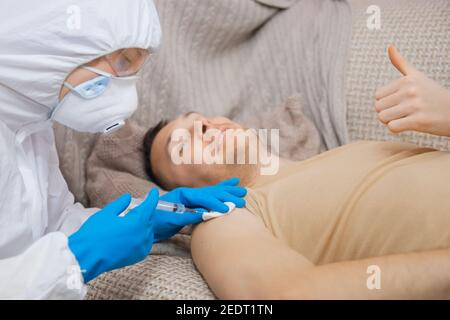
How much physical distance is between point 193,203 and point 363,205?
0.41 metres

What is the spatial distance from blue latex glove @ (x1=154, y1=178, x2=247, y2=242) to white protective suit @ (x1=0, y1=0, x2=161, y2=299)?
0.95 ft

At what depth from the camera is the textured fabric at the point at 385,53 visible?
1669mm

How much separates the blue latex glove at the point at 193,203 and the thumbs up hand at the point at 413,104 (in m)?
0.41

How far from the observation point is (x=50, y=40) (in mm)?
1136

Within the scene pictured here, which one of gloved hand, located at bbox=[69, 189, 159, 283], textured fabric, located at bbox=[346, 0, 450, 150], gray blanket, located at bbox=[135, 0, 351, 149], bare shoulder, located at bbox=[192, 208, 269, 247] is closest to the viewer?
gloved hand, located at bbox=[69, 189, 159, 283]

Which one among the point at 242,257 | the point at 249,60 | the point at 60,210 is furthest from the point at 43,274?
the point at 249,60

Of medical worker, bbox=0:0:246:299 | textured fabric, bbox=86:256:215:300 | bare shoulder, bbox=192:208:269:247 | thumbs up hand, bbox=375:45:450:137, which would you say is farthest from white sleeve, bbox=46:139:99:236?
thumbs up hand, bbox=375:45:450:137

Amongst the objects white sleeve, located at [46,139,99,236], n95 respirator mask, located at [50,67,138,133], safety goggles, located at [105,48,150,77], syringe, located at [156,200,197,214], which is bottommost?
white sleeve, located at [46,139,99,236]

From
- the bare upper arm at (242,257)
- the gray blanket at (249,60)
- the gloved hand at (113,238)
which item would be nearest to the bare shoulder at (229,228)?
the bare upper arm at (242,257)

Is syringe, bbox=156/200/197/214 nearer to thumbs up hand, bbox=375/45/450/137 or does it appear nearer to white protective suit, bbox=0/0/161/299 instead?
white protective suit, bbox=0/0/161/299

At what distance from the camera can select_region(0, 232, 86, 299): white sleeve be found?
984mm

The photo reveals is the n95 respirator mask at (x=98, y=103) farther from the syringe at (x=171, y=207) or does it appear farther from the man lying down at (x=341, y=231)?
the man lying down at (x=341, y=231)
